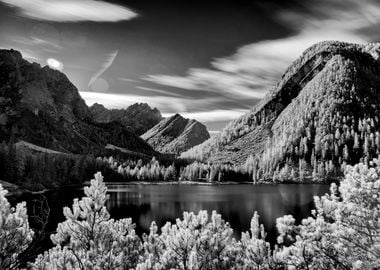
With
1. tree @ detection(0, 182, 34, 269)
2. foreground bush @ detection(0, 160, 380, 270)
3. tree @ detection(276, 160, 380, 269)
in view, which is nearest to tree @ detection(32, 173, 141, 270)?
foreground bush @ detection(0, 160, 380, 270)

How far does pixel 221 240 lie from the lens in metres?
17.6

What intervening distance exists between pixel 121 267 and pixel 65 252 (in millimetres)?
2699

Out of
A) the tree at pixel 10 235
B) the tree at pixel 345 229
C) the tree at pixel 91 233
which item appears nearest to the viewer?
the tree at pixel 10 235

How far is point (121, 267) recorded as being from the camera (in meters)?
17.2

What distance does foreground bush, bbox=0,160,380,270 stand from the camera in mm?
14242

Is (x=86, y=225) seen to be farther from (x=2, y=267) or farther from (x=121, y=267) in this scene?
(x=2, y=267)

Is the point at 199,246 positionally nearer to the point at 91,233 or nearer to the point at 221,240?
the point at 221,240

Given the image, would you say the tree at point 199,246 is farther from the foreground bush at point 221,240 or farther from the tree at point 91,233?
the tree at point 91,233

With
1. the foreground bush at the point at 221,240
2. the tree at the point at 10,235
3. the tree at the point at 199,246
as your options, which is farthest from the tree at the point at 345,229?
the tree at the point at 10,235

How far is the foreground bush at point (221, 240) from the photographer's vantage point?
14242 millimetres

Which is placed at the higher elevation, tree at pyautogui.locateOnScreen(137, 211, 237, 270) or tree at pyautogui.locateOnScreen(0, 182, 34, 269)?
tree at pyautogui.locateOnScreen(0, 182, 34, 269)

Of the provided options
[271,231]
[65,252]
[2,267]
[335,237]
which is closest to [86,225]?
[65,252]

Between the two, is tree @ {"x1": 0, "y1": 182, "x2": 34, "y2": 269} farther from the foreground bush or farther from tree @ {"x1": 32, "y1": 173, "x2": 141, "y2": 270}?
tree @ {"x1": 32, "y1": 173, "x2": 141, "y2": 270}

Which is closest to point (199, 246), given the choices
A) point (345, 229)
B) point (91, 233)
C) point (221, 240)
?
point (221, 240)
